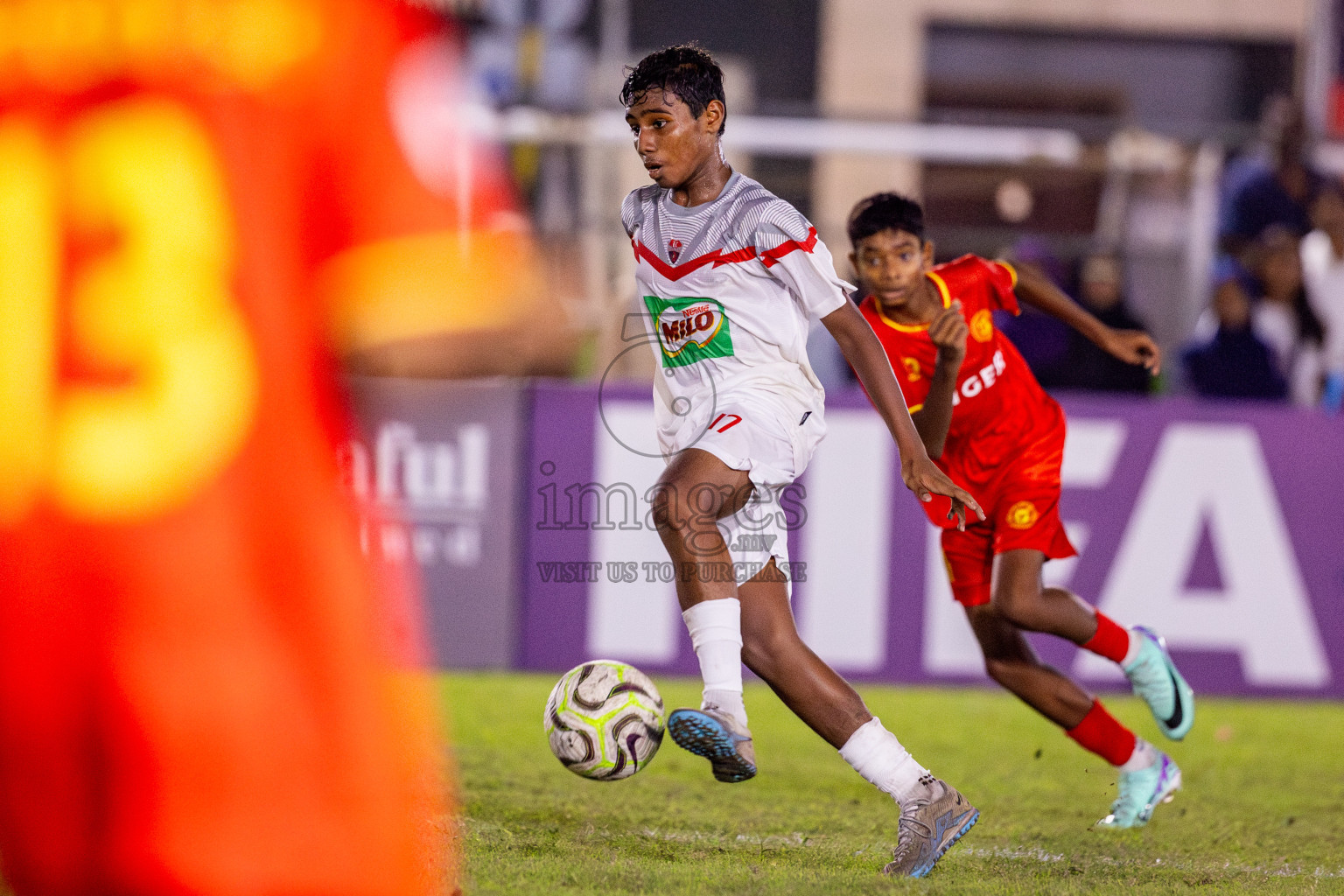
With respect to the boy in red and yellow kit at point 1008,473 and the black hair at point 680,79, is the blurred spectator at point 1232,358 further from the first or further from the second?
the black hair at point 680,79

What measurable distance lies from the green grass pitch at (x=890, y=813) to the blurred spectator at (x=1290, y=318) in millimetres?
2134

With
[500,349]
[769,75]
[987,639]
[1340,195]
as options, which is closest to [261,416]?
[500,349]

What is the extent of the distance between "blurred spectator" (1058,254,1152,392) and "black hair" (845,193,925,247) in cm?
365

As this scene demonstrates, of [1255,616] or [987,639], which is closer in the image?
[987,639]

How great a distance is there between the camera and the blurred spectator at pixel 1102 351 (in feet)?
25.6

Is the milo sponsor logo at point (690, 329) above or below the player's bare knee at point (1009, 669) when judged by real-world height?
above

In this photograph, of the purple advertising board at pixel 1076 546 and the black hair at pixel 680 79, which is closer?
the black hair at pixel 680 79

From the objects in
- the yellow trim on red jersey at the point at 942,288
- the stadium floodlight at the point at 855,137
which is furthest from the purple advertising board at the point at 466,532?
the yellow trim on red jersey at the point at 942,288

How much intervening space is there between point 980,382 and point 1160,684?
114cm

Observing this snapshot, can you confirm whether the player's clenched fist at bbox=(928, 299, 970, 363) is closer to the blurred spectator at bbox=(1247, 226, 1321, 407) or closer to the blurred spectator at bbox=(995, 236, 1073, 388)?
the blurred spectator at bbox=(995, 236, 1073, 388)

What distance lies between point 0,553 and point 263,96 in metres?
0.50

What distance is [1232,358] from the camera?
25.5 ft

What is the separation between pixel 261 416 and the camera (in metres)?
1.46

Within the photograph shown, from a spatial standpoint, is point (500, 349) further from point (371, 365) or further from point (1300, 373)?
point (1300, 373)
